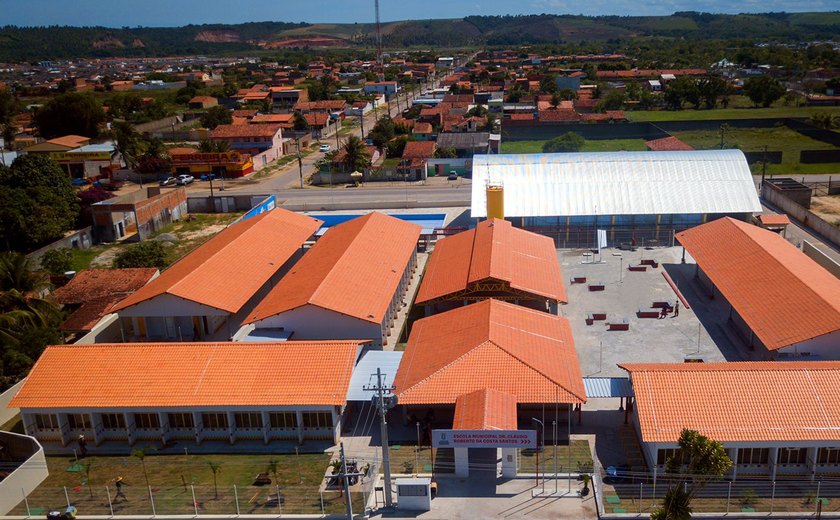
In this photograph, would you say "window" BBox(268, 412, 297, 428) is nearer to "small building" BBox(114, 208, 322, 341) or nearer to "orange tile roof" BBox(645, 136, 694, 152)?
"small building" BBox(114, 208, 322, 341)

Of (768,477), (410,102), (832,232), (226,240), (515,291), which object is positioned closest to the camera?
(768,477)

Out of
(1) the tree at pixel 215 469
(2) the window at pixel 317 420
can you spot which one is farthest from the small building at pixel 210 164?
(1) the tree at pixel 215 469

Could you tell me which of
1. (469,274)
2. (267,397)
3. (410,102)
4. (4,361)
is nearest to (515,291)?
(469,274)

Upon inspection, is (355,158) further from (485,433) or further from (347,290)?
(485,433)

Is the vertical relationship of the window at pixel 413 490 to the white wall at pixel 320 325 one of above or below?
below

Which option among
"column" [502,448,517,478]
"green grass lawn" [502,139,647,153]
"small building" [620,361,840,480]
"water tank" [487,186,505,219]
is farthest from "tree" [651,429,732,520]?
"green grass lawn" [502,139,647,153]

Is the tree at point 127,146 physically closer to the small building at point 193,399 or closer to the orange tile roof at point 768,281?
the small building at point 193,399

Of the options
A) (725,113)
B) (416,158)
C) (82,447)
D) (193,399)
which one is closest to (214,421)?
(193,399)

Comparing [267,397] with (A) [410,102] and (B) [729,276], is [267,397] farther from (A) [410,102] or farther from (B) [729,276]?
(A) [410,102]
